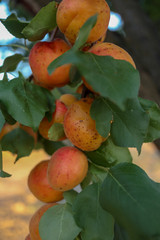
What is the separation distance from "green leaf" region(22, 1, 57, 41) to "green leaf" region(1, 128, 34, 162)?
0.25 m

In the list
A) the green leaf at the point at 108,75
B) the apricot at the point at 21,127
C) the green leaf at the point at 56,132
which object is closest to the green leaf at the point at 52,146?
the apricot at the point at 21,127

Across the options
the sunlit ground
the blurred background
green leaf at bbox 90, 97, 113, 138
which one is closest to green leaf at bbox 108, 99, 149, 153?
green leaf at bbox 90, 97, 113, 138

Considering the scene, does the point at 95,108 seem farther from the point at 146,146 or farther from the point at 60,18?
the point at 146,146

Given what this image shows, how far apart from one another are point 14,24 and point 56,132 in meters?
0.21

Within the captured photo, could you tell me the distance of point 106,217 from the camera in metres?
0.50

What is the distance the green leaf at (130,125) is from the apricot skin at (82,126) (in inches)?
1.4

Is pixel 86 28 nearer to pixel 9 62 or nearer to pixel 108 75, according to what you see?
pixel 108 75

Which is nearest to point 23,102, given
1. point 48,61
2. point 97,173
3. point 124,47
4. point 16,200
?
point 48,61

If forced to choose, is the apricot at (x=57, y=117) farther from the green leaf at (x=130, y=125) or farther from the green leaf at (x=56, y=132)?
the green leaf at (x=130, y=125)

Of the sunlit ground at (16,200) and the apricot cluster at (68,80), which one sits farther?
the sunlit ground at (16,200)

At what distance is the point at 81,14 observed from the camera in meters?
0.50

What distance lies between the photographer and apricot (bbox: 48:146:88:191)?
1.80 ft

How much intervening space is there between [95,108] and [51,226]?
8.5 inches

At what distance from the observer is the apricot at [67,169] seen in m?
0.55
